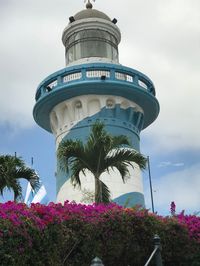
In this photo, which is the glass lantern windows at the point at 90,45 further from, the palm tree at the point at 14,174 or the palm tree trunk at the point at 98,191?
the palm tree trunk at the point at 98,191

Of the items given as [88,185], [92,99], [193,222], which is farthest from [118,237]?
[92,99]

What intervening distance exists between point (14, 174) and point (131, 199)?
8.64 metres

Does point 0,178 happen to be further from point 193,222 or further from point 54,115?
point 54,115

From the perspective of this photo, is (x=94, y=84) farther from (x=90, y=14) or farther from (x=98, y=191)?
(x=98, y=191)

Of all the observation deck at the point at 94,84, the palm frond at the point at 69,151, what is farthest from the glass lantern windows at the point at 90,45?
the palm frond at the point at 69,151

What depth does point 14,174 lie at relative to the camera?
1357 cm

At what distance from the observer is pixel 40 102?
23.2 m

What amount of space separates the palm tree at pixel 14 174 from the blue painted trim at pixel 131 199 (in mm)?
7255

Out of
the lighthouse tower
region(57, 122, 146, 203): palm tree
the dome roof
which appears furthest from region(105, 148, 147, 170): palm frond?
the dome roof

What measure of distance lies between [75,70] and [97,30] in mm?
2668

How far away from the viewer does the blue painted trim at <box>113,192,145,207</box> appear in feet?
68.9

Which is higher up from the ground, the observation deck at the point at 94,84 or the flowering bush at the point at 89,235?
the observation deck at the point at 94,84

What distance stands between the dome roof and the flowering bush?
43.3 ft

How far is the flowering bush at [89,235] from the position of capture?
31.0 feet
